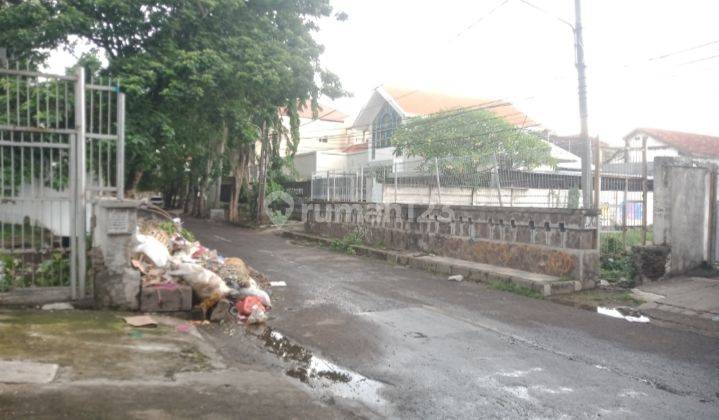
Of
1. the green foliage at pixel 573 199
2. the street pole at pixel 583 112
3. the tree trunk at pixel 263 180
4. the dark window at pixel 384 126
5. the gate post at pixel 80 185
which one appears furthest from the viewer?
the dark window at pixel 384 126

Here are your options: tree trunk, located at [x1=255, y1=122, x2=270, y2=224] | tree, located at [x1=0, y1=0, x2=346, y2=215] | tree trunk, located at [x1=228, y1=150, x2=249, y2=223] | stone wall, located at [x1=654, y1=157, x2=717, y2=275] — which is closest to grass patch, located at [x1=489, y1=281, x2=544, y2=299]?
stone wall, located at [x1=654, y1=157, x2=717, y2=275]

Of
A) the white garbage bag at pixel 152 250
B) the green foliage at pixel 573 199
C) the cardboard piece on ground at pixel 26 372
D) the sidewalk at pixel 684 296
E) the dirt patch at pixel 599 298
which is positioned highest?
the green foliage at pixel 573 199

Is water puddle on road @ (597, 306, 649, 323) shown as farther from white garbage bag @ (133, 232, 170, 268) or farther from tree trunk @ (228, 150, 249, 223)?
tree trunk @ (228, 150, 249, 223)

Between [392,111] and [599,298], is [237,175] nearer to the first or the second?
[392,111]

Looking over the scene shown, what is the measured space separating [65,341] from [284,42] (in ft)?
37.0

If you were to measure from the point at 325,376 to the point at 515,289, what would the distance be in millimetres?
6107

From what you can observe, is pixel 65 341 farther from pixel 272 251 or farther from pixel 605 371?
pixel 272 251

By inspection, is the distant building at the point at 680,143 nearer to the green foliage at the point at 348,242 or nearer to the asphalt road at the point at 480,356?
the green foliage at the point at 348,242

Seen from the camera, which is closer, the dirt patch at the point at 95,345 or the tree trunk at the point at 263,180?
the dirt patch at the point at 95,345

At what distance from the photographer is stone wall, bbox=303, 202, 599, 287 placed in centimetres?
1054

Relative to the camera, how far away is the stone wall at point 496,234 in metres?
10.5

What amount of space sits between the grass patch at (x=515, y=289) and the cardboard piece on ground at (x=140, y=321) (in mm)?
6553

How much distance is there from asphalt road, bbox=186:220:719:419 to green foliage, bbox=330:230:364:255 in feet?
22.1

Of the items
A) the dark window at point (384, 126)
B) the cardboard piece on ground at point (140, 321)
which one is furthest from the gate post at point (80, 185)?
the dark window at point (384, 126)
